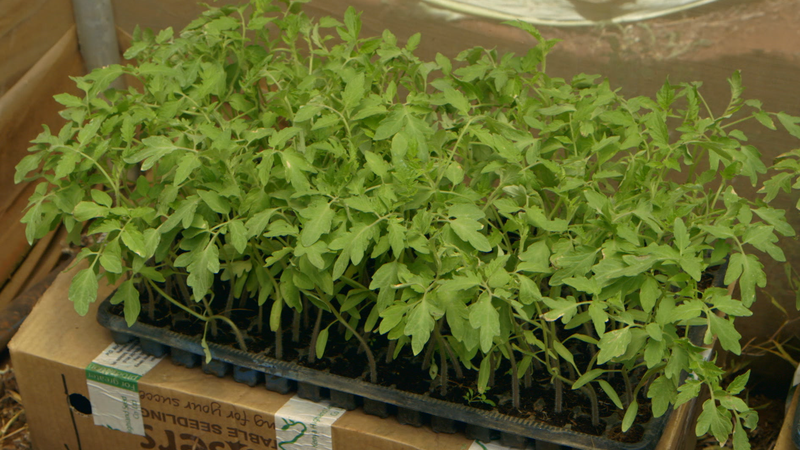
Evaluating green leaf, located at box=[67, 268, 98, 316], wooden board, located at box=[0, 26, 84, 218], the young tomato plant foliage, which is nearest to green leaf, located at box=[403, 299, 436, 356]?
the young tomato plant foliage

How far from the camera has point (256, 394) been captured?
141 cm

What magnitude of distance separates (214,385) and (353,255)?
0.52 metres

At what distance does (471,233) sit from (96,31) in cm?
164

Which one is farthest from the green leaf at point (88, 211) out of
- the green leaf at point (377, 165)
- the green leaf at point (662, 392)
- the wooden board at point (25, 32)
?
the wooden board at point (25, 32)

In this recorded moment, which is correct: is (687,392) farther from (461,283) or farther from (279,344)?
(279,344)

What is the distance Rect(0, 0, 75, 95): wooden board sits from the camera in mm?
2029

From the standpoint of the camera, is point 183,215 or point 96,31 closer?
point 183,215

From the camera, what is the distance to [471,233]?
1.11 m

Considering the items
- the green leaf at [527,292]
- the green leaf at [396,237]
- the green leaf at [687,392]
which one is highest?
the green leaf at [396,237]

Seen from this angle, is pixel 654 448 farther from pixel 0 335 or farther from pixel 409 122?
pixel 0 335

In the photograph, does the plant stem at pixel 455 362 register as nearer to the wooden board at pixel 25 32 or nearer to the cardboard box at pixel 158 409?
the cardboard box at pixel 158 409

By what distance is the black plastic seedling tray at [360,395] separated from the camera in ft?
3.93

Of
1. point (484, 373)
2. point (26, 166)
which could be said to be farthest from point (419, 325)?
point (26, 166)

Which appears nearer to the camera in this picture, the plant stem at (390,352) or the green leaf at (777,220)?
the green leaf at (777,220)
